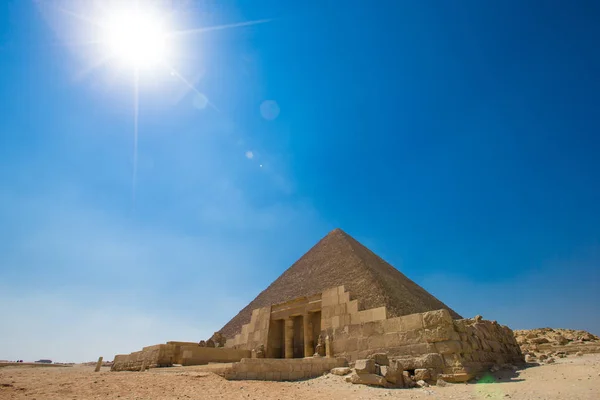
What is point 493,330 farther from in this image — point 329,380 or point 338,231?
point 338,231

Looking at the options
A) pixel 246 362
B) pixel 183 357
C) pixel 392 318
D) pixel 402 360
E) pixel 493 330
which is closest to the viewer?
pixel 246 362

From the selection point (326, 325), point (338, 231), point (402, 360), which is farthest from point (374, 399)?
point (338, 231)

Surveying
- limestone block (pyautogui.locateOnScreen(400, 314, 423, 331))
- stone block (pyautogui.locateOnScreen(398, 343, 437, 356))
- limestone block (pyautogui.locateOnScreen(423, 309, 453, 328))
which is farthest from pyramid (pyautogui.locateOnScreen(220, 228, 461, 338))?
limestone block (pyautogui.locateOnScreen(423, 309, 453, 328))

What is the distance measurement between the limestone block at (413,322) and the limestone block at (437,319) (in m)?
0.16

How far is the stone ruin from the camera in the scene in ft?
26.5

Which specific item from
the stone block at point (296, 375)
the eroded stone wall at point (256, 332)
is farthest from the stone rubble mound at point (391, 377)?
the eroded stone wall at point (256, 332)

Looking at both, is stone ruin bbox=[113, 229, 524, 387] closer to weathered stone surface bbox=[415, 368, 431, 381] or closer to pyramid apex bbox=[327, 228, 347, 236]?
weathered stone surface bbox=[415, 368, 431, 381]

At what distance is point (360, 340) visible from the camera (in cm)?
1072

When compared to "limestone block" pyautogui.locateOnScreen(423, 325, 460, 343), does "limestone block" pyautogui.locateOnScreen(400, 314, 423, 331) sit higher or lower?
higher

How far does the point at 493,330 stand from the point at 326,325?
5.51 m

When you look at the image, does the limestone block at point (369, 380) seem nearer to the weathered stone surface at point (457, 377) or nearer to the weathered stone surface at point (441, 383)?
the weathered stone surface at point (441, 383)

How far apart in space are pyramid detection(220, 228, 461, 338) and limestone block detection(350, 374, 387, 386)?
14.4 ft

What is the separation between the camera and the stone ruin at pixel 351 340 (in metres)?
8.06

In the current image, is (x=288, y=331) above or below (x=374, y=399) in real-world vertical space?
above
